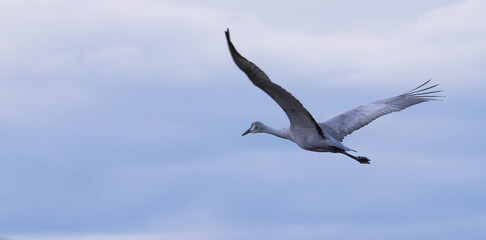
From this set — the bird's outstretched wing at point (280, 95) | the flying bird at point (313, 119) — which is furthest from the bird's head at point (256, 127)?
the bird's outstretched wing at point (280, 95)

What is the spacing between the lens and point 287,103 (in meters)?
19.3

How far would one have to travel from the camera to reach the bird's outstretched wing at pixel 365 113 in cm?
2383

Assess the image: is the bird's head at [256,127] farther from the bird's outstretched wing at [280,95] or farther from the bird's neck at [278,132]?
the bird's outstretched wing at [280,95]

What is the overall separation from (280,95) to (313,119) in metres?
2.15

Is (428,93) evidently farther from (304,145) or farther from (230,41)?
(230,41)

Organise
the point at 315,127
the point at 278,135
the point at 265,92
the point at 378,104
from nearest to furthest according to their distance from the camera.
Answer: the point at 265,92, the point at 315,127, the point at 278,135, the point at 378,104

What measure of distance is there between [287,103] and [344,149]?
329 centimetres

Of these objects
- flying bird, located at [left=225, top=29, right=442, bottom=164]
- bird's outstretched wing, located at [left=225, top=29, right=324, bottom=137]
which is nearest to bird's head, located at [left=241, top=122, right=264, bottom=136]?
flying bird, located at [left=225, top=29, right=442, bottom=164]

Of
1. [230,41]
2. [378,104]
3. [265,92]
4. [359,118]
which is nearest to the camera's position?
[230,41]

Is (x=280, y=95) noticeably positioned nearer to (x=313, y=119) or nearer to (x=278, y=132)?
(x=313, y=119)

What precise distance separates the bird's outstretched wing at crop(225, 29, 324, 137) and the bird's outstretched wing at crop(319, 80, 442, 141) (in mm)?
2422

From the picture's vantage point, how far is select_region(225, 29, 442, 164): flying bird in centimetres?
1723

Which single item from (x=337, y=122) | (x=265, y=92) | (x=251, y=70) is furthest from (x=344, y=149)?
(x=251, y=70)

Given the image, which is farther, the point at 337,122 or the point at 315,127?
the point at 337,122
